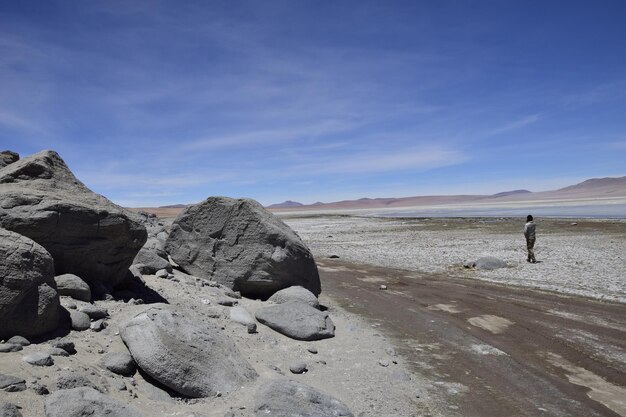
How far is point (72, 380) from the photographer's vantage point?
5.43 meters

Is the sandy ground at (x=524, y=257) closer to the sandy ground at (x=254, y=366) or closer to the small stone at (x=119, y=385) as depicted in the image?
the sandy ground at (x=254, y=366)

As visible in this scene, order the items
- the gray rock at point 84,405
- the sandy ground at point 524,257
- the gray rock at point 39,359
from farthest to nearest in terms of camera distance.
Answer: the sandy ground at point 524,257 < the gray rock at point 39,359 < the gray rock at point 84,405

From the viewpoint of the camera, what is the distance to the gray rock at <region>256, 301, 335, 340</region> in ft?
32.4

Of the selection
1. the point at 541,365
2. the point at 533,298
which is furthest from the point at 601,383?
the point at 533,298

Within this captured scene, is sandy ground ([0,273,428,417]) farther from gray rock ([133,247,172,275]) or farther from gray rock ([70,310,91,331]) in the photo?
gray rock ([133,247,172,275])

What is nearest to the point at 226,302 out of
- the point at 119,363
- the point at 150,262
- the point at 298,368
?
the point at 150,262

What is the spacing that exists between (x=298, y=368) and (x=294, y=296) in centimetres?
402

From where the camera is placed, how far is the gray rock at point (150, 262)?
472 inches

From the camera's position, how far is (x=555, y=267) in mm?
21734

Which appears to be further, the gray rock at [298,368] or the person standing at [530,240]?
the person standing at [530,240]

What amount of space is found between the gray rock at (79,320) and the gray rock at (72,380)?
1.61 m

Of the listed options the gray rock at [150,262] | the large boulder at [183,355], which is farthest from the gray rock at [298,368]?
the gray rock at [150,262]

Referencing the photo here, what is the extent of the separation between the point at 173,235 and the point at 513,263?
17.9 meters

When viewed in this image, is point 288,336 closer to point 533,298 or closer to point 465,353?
point 465,353
